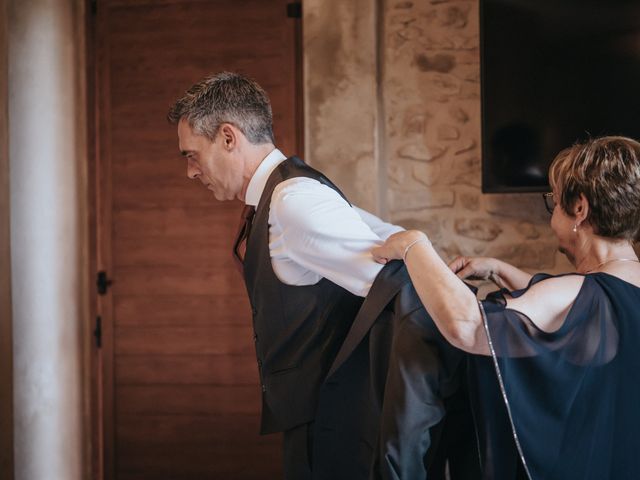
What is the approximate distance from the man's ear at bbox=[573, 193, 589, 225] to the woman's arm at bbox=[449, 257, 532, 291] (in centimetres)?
40

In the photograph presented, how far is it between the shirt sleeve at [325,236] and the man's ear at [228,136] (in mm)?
307

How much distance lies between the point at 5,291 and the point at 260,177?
1589mm

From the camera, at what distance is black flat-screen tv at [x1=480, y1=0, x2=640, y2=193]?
104 inches

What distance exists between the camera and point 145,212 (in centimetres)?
329

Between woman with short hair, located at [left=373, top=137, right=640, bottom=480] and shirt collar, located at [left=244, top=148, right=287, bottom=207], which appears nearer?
woman with short hair, located at [left=373, top=137, right=640, bottom=480]

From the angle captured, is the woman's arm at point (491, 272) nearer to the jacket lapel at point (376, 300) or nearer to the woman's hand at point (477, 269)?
the woman's hand at point (477, 269)

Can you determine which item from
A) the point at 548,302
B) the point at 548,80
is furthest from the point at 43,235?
the point at 548,302

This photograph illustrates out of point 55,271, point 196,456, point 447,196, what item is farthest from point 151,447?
point 447,196

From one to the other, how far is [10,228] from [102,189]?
55 centimetres

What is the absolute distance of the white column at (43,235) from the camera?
285 cm

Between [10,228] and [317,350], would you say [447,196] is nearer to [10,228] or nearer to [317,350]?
[317,350]

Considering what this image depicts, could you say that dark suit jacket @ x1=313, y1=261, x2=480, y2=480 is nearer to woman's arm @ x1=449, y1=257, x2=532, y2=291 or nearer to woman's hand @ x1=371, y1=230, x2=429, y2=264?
woman's hand @ x1=371, y1=230, x2=429, y2=264

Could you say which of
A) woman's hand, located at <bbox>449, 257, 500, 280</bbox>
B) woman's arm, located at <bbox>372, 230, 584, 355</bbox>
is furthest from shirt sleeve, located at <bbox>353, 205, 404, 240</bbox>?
woman's arm, located at <bbox>372, 230, 584, 355</bbox>

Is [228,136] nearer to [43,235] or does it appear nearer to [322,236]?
[322,236]
